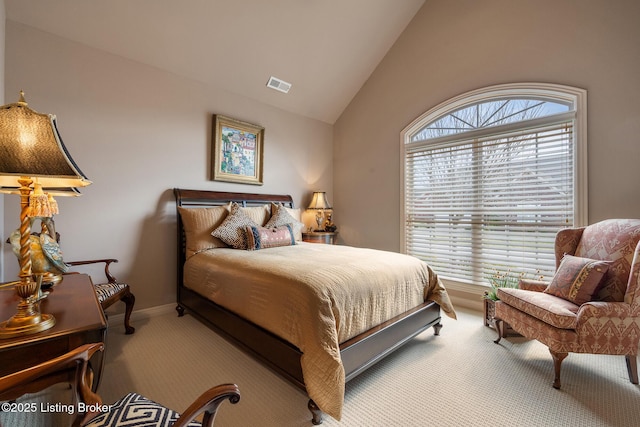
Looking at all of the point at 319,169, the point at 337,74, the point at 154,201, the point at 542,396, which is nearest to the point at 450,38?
the point at 337,74

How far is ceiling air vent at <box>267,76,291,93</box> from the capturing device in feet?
12.4

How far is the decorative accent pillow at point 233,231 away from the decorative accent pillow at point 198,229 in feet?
0.31

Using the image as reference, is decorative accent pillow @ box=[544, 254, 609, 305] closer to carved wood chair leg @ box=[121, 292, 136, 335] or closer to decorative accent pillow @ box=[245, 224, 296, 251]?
decorative accent pillow @ box=[245, 224, 296, 251]

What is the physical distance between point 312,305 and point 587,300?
80.7 inches

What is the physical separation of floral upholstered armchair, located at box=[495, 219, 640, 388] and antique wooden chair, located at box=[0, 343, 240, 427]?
7.18 feet

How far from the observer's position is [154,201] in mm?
3080

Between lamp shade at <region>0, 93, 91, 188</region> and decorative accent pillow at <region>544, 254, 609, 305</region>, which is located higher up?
lamp shade at <region>0, 93, 91, 188</region>

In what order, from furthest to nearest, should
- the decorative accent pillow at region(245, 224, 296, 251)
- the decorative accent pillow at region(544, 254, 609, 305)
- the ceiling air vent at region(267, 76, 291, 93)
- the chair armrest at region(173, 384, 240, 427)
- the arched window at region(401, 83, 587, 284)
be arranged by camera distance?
the ceiling air vent at region(267, 76, 291, 93) → the decorative accent pillow at region(245, 224, 296, 251) → the arched window at region(401, 83, 587, 284) → the decorative accent pillow at region(544, 254, 609, 305) → the chair armrest at region(173, 384, 240, 427)

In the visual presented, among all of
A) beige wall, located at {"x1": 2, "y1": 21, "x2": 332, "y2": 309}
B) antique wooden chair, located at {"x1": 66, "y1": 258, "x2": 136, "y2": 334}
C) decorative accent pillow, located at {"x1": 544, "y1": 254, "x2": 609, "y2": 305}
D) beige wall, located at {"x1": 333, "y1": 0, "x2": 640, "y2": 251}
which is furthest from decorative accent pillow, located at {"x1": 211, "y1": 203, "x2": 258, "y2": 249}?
decorative accent pillow, located at {"x1": 544, "y1": 254, "x2": 609, "y2": 305}

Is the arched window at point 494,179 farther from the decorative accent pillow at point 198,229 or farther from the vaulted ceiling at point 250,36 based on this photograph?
the decorative accent pillow at point 198,229

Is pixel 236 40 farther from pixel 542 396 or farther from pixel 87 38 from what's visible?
pixel 542 396

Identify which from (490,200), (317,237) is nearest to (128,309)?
(317,237)

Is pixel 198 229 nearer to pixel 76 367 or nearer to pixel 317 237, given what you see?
pixel 317 237

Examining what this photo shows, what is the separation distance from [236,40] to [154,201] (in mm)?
2099
